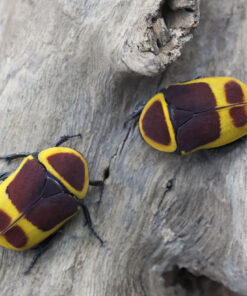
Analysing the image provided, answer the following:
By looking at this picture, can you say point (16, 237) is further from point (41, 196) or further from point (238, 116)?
point (238, 116)

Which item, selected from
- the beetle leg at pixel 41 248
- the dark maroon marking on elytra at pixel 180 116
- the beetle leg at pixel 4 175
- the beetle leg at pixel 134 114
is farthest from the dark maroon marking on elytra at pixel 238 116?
the beetle leg at pixel 4 175

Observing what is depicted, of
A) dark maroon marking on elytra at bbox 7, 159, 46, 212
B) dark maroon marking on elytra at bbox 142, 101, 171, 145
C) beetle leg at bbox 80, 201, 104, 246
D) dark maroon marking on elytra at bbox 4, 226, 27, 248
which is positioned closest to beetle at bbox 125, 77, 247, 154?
dark maroon marking on elytra at bbox 142, 101, 171, 145

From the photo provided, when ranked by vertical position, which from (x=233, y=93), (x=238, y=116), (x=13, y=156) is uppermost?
(x=13, y=156)

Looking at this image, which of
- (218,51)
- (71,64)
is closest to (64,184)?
(71,64)

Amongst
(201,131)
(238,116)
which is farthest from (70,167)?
(238,116)

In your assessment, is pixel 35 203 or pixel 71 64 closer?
pixel 35 203

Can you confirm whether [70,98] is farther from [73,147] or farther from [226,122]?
[226,122]
